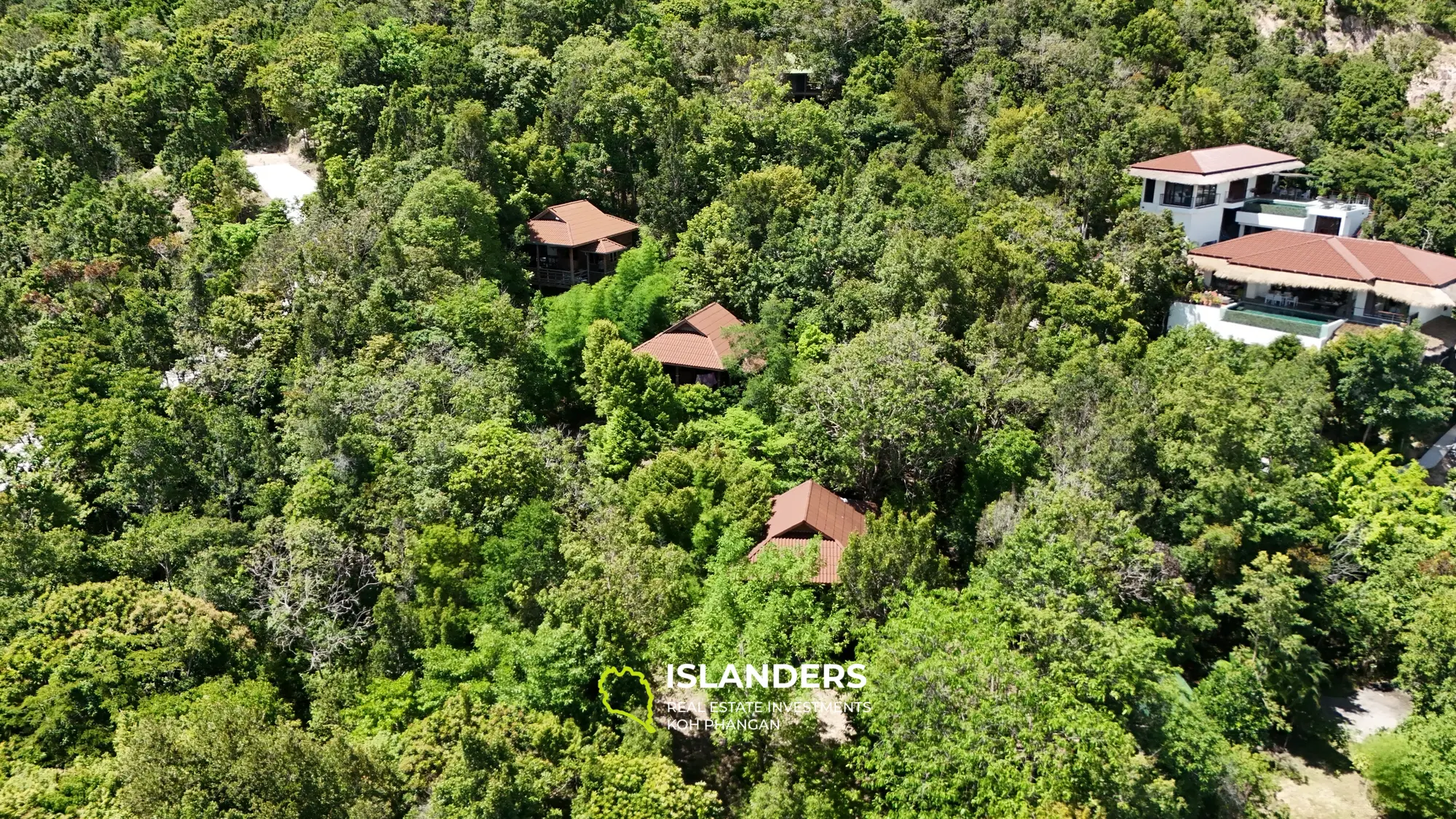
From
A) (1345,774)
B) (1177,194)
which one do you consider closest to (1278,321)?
(1177,194)

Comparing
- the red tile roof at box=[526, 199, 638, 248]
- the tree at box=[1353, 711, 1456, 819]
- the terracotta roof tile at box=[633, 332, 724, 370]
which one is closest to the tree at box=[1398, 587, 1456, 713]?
the tree at box=[1353, 711, 1456, 819]

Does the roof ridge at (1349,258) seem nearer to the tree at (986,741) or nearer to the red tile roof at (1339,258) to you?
the red tile roof at (1339,258)

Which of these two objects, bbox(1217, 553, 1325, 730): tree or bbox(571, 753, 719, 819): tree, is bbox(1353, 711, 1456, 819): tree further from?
bbox(571, 753, 719, 819): tree

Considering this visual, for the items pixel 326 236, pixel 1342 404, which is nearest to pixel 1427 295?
pixel 1342 404

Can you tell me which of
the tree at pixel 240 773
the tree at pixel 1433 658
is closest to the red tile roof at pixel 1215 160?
the tree at pixel 1433 658

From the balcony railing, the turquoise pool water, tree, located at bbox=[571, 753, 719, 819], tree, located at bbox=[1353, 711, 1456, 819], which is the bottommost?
tree, located at bbox=[1353, 711, 1456, 819]

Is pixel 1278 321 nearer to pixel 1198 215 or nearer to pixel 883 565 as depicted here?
pixel 1198 215
